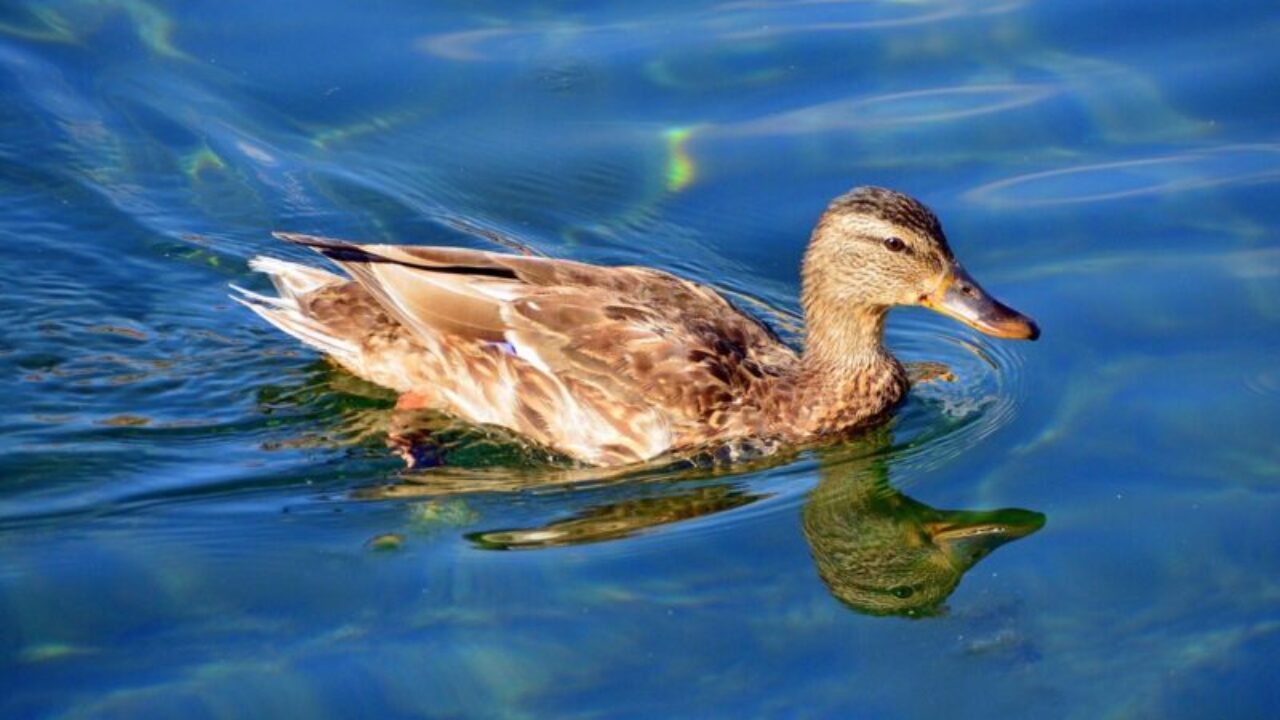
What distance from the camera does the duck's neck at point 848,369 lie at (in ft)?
31.0

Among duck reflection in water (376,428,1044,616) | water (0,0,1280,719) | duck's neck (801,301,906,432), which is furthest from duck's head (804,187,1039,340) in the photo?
duck reflection in water (376,428,1044,616)

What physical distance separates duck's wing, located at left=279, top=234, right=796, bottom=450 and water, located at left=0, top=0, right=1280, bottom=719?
1.44 ft

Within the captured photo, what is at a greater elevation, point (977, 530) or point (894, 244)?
point (894, 244)

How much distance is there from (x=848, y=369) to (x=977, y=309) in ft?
2.49

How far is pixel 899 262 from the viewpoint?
9.16 meters

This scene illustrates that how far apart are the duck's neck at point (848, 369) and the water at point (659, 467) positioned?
0.20m

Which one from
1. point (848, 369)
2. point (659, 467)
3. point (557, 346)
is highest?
point (557, 346)

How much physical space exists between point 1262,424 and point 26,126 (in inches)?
277

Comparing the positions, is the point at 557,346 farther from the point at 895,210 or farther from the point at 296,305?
the point at 895,210

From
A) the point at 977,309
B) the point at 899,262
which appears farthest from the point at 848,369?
the point at 977,309

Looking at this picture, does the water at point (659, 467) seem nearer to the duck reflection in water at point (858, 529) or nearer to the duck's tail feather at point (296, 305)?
the duck reflection in water at point (858, 529)

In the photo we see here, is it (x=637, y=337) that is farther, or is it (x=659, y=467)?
(x=637, y=337)

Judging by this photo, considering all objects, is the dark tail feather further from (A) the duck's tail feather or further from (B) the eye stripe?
(B) the eye stripe

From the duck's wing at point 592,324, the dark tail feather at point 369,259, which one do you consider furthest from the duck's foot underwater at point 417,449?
the dark tail feather at point 369,259
